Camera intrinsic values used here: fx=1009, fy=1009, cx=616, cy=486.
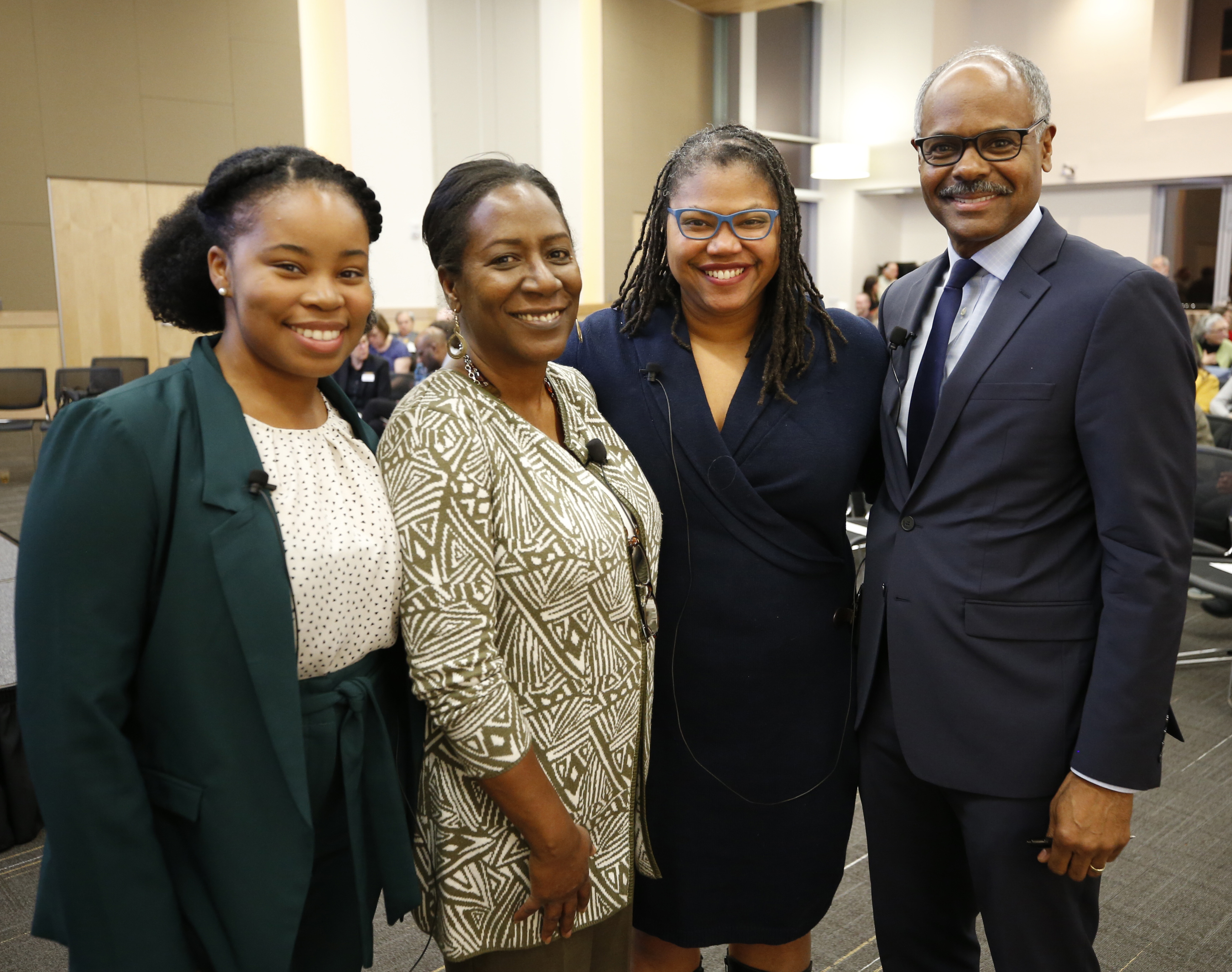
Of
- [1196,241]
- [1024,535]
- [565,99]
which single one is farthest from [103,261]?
[1196,241]

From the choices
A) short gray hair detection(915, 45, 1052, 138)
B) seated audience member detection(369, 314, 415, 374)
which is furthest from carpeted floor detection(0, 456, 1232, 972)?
seated audience member detection(369, 314, 415, 374)

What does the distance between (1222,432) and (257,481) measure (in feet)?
18.9

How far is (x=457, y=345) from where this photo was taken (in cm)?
152

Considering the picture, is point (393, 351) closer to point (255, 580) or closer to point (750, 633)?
point (750, 633)

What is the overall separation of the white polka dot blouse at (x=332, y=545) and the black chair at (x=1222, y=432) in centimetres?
544

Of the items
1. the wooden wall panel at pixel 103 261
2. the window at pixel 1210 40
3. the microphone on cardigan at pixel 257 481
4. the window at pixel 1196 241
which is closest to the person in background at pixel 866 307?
the window at pixel 1196 241

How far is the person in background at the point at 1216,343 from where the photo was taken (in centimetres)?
906

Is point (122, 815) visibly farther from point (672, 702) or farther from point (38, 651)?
point (672, 702)

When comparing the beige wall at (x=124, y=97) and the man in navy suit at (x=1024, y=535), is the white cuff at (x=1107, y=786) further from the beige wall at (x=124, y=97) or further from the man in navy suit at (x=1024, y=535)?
the beige wall at (x=124, y=97)

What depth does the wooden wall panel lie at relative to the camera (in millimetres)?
10375

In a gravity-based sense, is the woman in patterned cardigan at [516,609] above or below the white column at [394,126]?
below

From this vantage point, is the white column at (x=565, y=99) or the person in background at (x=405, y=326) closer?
the person in background at (x=405, y=326)

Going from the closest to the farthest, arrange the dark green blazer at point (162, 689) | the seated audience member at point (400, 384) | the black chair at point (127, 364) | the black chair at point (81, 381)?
the dark green blazer at point (162, 689) < the seated audience member at point (400, 384) < the black chair at point (81, 381) < the black chair at point (127, 364)

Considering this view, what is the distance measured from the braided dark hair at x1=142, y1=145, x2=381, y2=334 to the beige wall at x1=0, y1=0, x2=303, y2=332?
9990 millimetres
